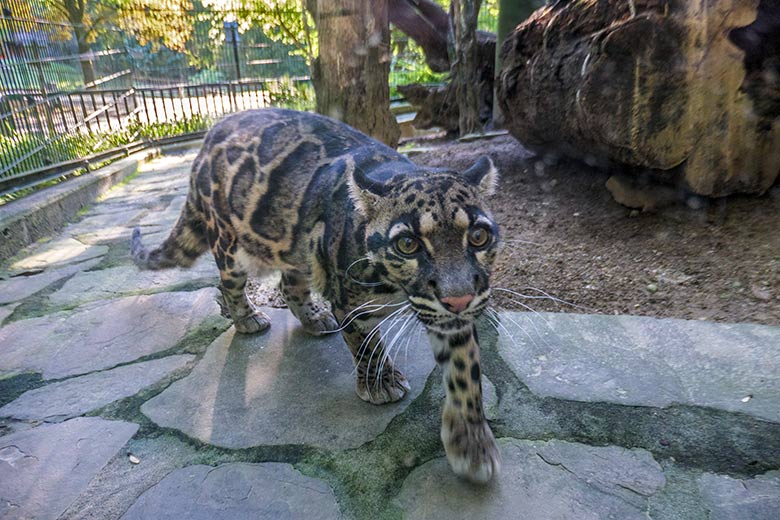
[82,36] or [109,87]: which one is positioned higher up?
[82,36]

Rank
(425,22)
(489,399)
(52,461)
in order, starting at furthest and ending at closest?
(425,22)
(489,399)
(52,461)

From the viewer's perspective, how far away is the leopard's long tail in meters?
3.92

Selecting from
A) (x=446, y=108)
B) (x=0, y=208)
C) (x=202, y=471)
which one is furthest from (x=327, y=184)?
(x=446, y=108)

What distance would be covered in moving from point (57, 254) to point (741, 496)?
5.84 metres

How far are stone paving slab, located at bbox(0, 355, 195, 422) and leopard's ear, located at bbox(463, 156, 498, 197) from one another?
2.05m

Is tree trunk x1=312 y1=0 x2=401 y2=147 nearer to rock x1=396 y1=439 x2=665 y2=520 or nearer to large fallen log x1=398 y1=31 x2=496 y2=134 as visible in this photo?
large fallen log x1=398 y1=31 x2=496 y2=134

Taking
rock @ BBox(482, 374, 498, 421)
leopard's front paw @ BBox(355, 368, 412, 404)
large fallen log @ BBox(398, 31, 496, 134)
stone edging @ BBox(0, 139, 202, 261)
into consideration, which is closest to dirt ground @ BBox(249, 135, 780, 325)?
rock @ BBox(482, 374, 498, 421)

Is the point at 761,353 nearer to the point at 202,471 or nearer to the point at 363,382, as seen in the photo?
the point at 363,382

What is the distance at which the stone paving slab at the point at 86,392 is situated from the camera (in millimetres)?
2822

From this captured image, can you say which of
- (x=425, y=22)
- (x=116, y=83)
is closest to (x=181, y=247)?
(x=425, y=22)

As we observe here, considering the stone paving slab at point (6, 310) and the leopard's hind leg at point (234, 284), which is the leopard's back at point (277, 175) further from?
the stone paving slab at point (6, 310)

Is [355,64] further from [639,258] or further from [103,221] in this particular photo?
[103,221]

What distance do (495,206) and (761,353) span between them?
272 centimetres

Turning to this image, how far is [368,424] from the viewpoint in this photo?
262cm
